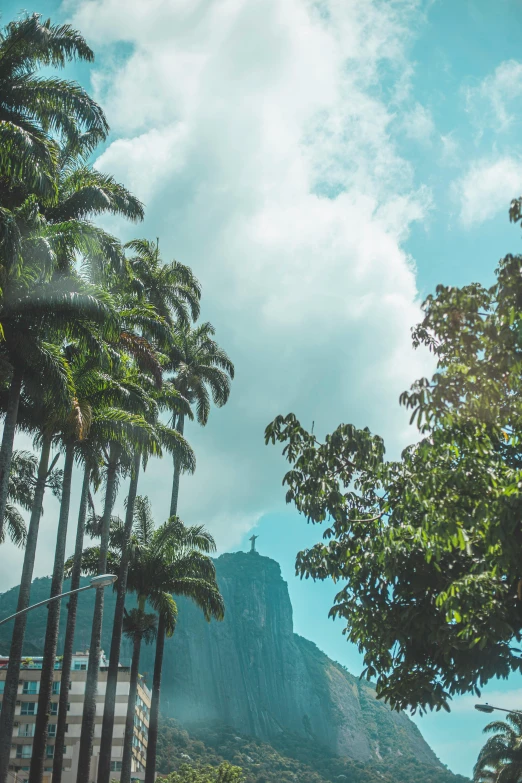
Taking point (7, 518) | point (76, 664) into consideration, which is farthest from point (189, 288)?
point (76, 664)

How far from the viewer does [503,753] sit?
162 ft

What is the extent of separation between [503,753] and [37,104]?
161 feet

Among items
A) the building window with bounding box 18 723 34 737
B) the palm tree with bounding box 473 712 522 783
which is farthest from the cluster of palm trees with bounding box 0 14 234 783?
the building window with bounding box 18 723 34 737

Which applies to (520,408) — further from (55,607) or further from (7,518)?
(7,518)

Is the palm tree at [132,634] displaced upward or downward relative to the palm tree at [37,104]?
downward

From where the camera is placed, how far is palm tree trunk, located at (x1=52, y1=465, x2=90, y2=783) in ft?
97.1

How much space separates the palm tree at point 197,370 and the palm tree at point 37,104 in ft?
67.8

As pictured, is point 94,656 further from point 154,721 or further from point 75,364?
point 75,364

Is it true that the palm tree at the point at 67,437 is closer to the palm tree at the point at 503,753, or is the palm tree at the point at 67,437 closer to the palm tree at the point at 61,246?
the palm tree at the point at 61,246

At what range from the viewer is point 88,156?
25.2m

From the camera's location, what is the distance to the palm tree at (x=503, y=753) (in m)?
47.4

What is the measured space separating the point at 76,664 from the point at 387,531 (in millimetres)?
79028

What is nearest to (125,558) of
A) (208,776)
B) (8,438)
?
(8,438)

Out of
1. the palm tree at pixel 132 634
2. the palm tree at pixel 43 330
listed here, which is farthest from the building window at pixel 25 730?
the palm tree at pixel 43 330
